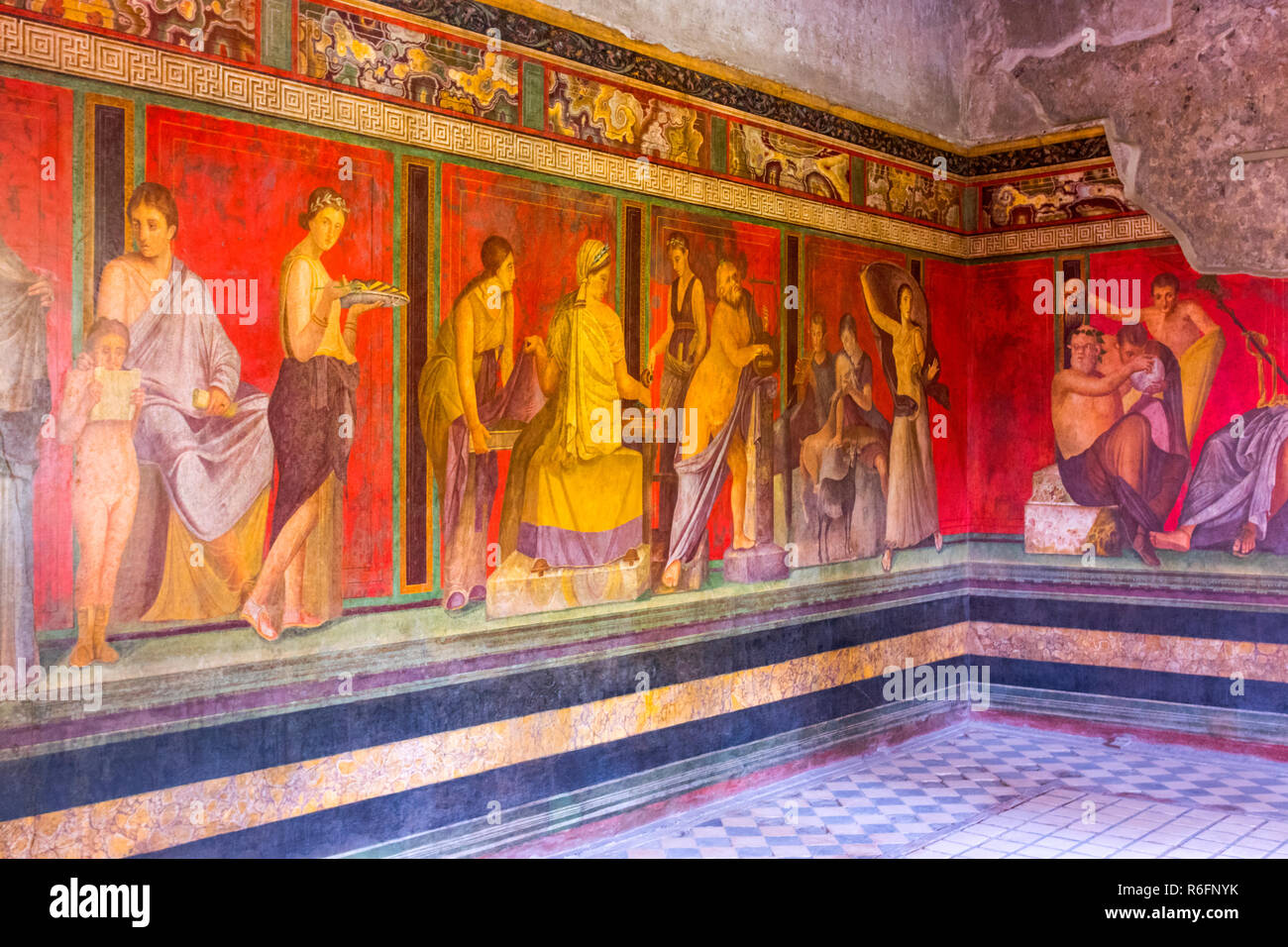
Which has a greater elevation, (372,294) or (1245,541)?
(372,294)

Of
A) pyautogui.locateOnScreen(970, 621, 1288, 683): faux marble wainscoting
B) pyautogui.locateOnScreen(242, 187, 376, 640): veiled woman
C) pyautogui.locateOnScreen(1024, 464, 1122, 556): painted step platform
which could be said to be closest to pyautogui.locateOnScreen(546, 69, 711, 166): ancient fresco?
pyautogui.locateOnScreen(242, 187, 376, 640): veiled woman

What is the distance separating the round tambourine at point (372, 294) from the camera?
13.9 ft

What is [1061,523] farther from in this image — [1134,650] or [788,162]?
[788,162]

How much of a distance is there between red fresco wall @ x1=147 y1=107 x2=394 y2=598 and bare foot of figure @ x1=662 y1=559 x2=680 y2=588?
1560mm

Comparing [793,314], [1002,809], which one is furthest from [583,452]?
A: [1002,809]

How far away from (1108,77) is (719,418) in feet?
11.5

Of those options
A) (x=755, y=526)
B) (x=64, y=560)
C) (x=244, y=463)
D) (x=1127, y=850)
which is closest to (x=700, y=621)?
(x=755, y=526)

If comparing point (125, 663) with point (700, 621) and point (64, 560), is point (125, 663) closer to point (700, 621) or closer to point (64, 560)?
point (64, 560)

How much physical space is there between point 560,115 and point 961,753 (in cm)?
438

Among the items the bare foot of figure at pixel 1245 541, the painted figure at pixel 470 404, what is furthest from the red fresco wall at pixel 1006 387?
the painted figure at pixel 470 404

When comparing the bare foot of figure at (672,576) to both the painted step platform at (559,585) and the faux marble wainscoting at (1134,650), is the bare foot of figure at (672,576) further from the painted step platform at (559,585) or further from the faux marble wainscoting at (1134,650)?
the faux marble wainscoting at (1134,650)

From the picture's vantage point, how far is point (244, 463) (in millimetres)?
3951

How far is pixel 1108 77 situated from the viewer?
22.9 ft

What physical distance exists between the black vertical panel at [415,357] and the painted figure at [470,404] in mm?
50
